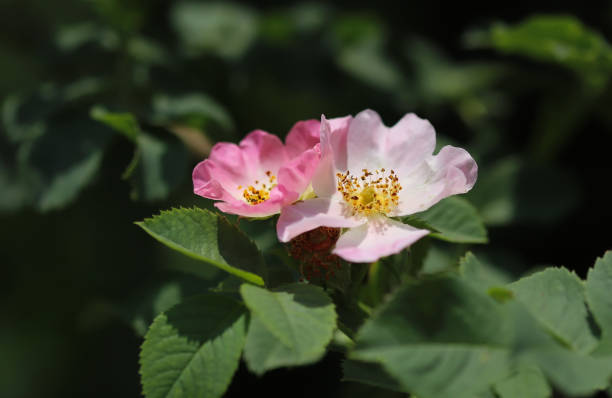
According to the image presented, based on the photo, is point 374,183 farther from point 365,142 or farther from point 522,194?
point 522,194

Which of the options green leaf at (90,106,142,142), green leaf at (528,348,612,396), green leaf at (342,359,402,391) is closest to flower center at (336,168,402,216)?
green leaf at (342,359,402,391)

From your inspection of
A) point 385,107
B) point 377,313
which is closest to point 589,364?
point 377,313

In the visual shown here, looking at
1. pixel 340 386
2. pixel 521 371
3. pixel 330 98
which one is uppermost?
pixel 521 371

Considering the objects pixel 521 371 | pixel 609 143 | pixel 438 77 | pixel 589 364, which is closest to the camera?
pixel 589 364

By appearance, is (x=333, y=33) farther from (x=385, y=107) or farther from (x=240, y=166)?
(x=240, y=166)

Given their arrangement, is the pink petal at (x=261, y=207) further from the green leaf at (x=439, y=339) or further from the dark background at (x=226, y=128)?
the dark background at (x=226, y=128)

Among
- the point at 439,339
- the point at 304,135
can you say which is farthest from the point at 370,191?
the point at 439,339
